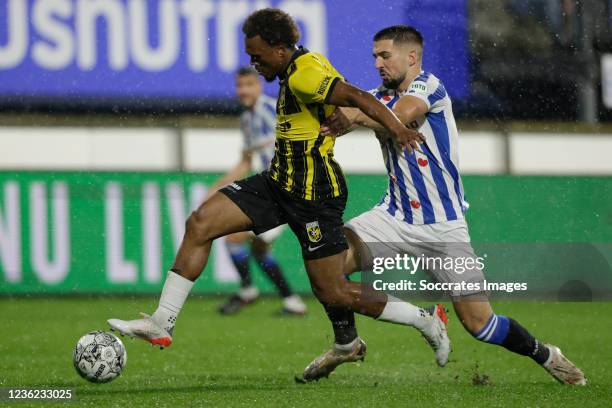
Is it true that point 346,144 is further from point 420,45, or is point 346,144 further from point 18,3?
point 420,45

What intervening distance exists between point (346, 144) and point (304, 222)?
22.1 feet

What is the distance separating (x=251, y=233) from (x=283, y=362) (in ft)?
11.3

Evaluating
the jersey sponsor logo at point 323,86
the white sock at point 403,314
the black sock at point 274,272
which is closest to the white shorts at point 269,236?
the black sock at point 274,272

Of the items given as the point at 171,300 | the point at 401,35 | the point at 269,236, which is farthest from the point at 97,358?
the point at 269,236

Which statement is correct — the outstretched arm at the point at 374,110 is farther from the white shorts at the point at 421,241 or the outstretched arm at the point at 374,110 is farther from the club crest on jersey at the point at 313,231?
the white shorts at the point at 421,241

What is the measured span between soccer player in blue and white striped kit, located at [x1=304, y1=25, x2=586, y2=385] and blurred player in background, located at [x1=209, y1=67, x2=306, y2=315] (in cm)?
365

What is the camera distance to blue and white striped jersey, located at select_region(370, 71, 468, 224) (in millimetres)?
6449

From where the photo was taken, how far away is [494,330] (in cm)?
623

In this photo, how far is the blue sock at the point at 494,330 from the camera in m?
6.22

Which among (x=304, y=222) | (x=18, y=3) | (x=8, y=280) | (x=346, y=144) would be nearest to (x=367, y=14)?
(x=346, y=144)

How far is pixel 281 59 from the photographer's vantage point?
610cm

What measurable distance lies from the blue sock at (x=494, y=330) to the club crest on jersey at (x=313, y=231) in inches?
37.6

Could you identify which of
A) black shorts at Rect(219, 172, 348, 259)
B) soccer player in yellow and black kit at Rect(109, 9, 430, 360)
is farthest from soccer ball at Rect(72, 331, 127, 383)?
black shorts at Rect(219, 172, 348, 259)

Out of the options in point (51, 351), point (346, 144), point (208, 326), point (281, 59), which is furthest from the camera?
point (346, 144)
